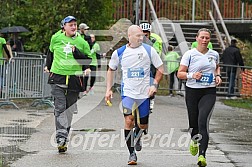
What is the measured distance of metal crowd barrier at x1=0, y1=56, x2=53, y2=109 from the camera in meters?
18.7

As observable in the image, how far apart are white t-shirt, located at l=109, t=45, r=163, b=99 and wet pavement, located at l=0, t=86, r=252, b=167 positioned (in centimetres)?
97

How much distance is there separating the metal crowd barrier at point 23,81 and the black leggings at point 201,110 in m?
8.33

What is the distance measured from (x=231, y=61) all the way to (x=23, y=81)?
9.33 m

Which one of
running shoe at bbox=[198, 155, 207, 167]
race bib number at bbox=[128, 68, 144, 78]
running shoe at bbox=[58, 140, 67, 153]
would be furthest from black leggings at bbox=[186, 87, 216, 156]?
running shoe at bbox=[58, 140, 67, 153]

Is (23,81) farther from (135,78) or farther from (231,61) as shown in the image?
(231,61)

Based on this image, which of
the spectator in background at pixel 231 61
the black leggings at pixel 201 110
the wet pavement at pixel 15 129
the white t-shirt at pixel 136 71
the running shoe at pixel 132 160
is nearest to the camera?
the running shoe at pixel 132 160

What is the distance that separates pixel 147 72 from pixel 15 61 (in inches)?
340

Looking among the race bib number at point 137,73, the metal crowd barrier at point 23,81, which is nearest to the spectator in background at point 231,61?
the metal crowd barrier at point 23,81

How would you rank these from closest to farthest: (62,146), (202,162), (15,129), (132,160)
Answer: (202,162)
(132,160)
(62,146)
(15,129)

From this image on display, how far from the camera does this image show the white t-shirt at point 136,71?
10773mm

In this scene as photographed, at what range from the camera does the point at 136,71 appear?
35.4 ft

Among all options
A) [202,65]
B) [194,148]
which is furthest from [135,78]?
[194,148]

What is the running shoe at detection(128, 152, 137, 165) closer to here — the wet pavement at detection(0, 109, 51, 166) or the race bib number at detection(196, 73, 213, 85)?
the race bib number at detection(196, 73, 213, 85)

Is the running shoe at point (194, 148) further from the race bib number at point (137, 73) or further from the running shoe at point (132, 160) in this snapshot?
the race bib number at point (137, 73)
